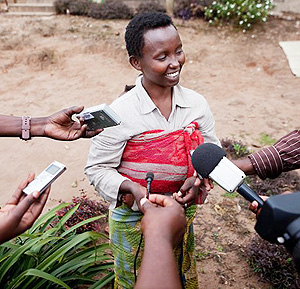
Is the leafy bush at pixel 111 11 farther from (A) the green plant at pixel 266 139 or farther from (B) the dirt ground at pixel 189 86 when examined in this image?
(A) the green plant at pixel 266 139

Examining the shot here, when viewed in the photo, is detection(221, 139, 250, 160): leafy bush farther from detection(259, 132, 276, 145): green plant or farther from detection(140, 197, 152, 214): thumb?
detection(140, 197, 152, 214): thumb

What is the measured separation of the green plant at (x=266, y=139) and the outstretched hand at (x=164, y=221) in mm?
3501

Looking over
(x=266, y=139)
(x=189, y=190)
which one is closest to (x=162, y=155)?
(x=189, y=190)

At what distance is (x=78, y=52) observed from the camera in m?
7.33

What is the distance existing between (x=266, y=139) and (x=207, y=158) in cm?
339

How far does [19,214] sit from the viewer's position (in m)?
1.44

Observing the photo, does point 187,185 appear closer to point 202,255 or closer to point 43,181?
point 43,181

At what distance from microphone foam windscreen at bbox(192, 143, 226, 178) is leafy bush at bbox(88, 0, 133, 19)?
7350 millimetres

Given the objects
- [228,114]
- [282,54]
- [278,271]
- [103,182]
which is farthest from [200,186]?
[282,54]

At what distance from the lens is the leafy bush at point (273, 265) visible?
2752mm

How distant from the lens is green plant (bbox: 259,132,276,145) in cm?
468

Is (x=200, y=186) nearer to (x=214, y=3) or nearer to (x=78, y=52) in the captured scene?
(x=78, y=52)

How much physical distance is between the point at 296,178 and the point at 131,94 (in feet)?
9.13

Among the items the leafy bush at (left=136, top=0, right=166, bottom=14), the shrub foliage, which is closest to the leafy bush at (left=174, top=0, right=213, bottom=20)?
the shrub foliage
